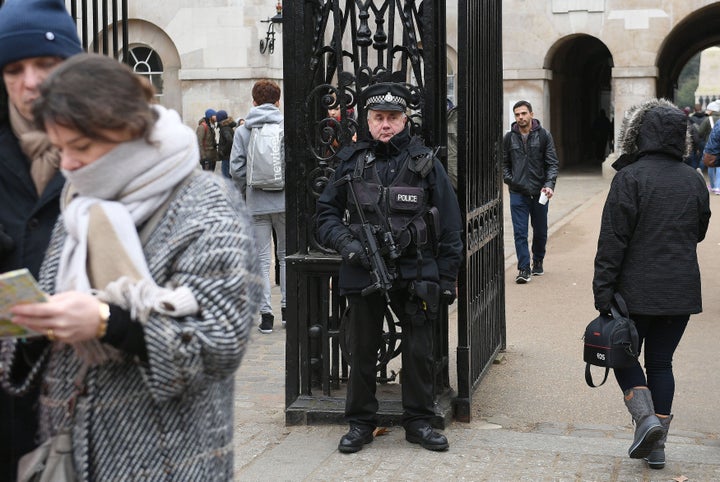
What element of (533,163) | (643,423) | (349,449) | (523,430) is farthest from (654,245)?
(533,163)

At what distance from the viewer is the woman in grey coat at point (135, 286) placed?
7.72 ft

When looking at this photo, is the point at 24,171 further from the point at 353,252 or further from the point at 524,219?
the point at 524,219

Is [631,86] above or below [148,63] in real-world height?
below

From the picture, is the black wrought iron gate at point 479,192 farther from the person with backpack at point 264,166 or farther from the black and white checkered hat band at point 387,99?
the person with backpack at point 264,166

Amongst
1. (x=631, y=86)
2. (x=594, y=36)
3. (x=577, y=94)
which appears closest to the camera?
(x=631, y=86)

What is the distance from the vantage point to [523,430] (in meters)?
6.41

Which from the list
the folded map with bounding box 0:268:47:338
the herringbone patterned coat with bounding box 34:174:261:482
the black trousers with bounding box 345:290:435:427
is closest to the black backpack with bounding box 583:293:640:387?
the black trousers with bounding box 345:290:435:427

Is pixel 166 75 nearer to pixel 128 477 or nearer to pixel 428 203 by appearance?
pixel 428 203

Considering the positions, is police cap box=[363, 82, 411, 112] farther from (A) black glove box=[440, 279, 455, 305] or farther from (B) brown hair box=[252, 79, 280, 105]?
(B) brown hair box=[252, 79, 280, 105]

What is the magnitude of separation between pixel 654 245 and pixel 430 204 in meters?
1.10

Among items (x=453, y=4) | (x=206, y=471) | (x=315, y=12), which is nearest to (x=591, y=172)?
(x=453, y=4)

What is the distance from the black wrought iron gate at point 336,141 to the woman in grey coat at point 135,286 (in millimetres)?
3727

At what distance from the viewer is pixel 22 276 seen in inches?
89.2

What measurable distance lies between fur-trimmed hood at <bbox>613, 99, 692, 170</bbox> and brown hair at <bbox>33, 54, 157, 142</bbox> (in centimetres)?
375
